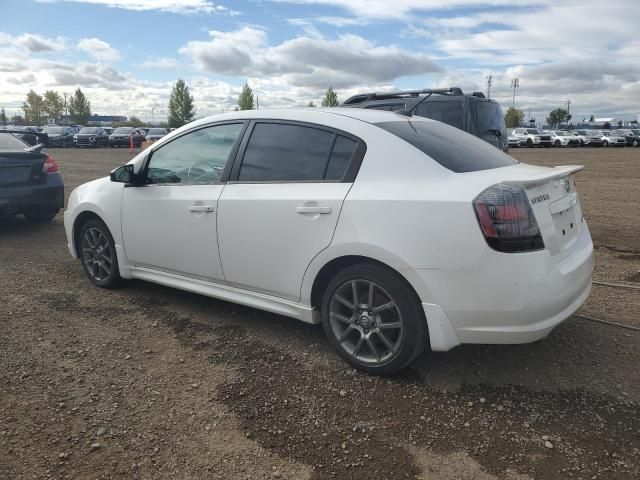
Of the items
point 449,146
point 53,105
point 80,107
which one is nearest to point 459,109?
point 449,146

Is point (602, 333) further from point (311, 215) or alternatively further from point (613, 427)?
point (311, 215)

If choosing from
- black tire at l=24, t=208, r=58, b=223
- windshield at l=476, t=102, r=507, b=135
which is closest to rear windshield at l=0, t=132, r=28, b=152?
black tire at l=24, t=208, r=58, b=223

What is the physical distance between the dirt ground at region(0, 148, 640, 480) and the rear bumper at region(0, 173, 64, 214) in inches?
118

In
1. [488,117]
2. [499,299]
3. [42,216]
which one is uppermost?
[488,117]

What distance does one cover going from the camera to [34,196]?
7.42 m

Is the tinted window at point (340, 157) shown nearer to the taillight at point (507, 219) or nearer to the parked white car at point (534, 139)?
the taillight at point (507, 219)

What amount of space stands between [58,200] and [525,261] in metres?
6.88

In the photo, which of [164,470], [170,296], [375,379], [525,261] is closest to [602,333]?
[525,261]

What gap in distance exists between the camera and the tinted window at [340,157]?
3484mm

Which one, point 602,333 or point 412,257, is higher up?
point 412,257

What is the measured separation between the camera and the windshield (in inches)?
308

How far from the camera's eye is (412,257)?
308cm

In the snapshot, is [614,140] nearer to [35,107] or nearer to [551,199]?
[551,199]

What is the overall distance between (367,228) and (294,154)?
851 mm
